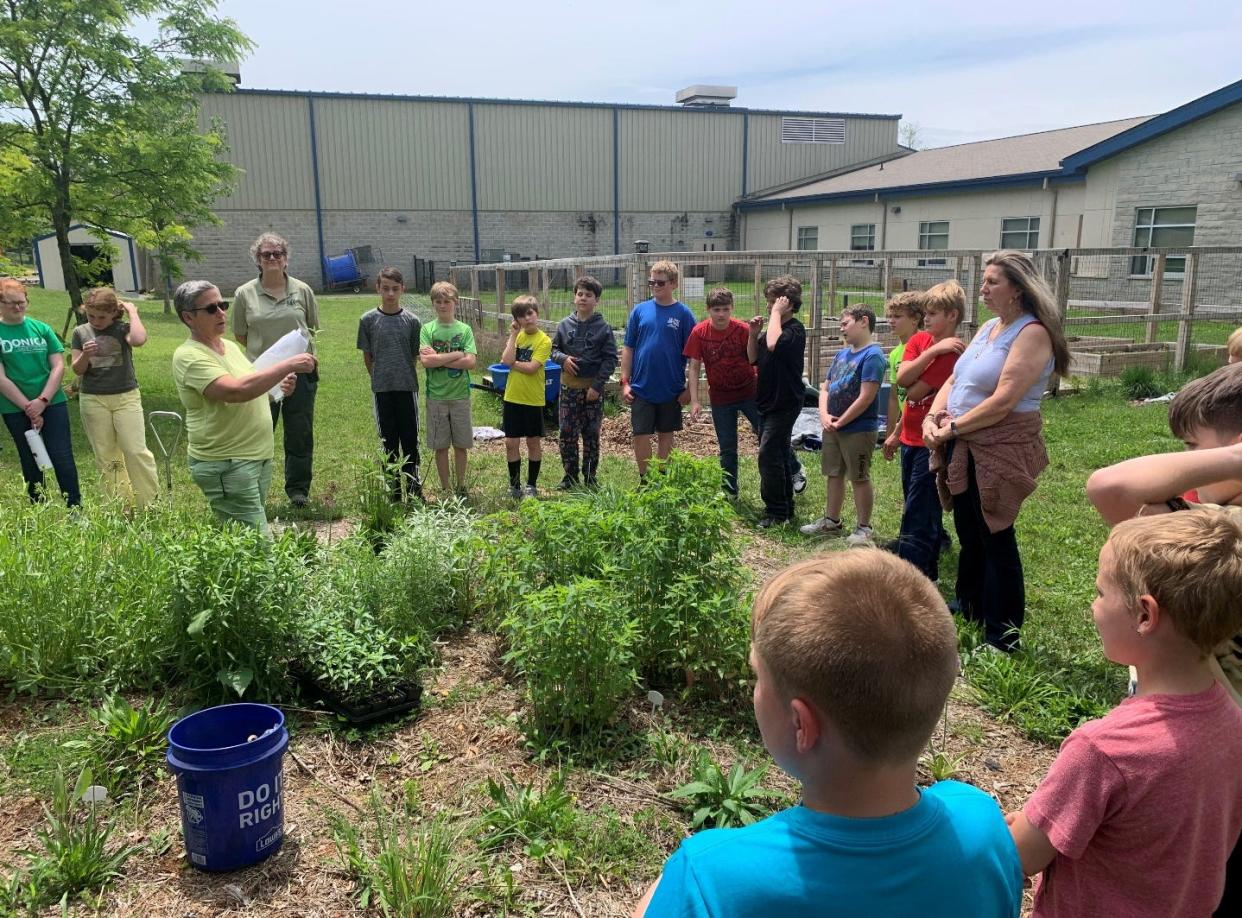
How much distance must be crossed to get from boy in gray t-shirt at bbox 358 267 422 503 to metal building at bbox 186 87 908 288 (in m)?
28.3

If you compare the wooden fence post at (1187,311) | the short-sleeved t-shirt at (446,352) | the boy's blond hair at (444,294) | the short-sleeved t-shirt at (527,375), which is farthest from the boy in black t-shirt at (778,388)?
the wooden fence post at (1187,311)

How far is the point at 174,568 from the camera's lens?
3611 mm

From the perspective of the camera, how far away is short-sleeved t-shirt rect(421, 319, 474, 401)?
7.35 m

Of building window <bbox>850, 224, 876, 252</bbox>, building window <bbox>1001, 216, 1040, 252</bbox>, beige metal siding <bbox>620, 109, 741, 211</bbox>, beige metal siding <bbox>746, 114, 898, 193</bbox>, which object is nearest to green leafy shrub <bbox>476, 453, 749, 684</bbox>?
building window <bbox>1001, 216, 1040, 252</bbox>

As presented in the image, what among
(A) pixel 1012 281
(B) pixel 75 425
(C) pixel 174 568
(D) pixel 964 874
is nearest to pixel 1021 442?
(A) pixel 1012 281

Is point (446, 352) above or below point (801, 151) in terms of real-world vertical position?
below

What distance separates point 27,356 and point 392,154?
3157cm

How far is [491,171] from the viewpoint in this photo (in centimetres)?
3672

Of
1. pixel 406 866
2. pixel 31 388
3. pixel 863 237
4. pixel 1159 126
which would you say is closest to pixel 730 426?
pixel 406 866

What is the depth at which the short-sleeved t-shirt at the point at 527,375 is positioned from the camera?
767cm

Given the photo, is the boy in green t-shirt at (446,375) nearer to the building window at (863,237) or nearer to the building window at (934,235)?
the building window at (934,235)

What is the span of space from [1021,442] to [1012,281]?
794 mm

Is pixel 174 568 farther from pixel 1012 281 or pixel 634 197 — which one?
pixel 634 197

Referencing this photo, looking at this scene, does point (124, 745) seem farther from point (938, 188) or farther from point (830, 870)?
point (938, 188)
